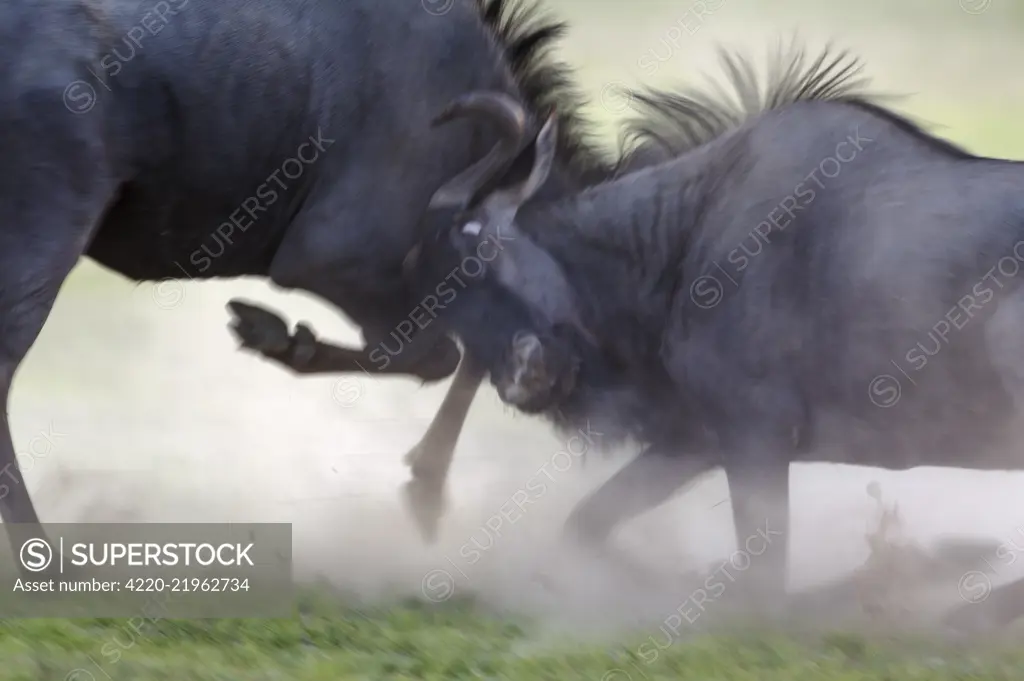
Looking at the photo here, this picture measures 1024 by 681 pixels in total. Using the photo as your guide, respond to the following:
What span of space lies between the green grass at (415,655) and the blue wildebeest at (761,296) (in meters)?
0.55

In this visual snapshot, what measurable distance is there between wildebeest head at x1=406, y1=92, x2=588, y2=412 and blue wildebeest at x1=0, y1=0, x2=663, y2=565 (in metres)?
0.05

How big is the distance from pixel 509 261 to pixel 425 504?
31.1 inches

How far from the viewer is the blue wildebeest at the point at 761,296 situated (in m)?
2.93

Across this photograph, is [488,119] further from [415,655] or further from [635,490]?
[415,655]

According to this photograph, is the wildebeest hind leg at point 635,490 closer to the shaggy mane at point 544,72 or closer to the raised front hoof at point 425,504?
the raised front hoof at point 425,504

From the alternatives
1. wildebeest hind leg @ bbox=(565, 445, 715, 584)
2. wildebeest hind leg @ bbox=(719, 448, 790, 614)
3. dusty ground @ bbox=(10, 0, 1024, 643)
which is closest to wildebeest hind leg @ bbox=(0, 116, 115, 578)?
dusty ground @ bbox=(10, 0, 1024, 643)

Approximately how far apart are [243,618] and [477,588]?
25.5 inches

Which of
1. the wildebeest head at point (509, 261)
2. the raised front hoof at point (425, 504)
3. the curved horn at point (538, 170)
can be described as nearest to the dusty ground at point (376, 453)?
the raised front hoof at point (425, 504)

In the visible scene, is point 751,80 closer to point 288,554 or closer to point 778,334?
point 778,334

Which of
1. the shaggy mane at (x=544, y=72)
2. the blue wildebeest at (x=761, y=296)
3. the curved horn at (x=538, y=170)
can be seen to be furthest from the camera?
the shaggy mane at (x=544, y=72)

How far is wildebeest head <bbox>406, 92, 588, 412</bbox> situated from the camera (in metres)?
3.22

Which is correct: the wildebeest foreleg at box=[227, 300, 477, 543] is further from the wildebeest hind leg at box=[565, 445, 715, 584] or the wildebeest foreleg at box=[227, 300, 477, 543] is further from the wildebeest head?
the wildebeest hind leg at box=[565, 445, 715, 584]

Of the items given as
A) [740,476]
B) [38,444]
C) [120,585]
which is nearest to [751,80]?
[740,476]

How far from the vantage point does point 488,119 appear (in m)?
3.24
